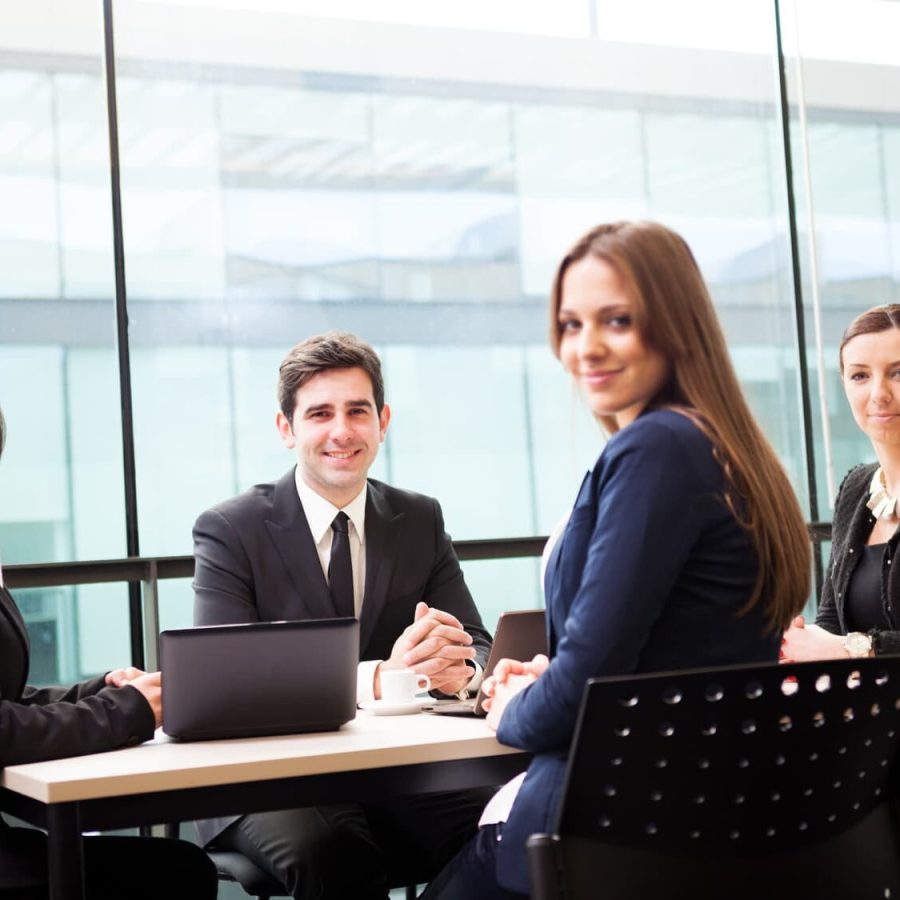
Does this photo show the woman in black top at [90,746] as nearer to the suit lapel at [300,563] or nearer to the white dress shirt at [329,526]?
the suit lapel at [300,563]

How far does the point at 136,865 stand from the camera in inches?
91.8

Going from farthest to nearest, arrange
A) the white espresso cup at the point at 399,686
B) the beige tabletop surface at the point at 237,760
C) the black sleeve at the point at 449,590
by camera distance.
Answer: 1. the black sleeve at the point at 449,590
2. the white espresso cup at the point at 399,686
3. the beige tabletop surface at the point at 237,760

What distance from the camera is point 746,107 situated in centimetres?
541

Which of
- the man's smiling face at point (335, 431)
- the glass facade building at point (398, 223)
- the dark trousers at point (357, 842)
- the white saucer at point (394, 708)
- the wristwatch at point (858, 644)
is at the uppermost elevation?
the glass facade building at point (398, 223)

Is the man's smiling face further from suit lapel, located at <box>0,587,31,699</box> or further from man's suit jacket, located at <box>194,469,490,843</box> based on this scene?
suit lapel, located at <box>0,587,31,699</box>

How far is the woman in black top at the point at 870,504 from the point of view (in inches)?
122

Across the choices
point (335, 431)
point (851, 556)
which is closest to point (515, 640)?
point (335, 431)

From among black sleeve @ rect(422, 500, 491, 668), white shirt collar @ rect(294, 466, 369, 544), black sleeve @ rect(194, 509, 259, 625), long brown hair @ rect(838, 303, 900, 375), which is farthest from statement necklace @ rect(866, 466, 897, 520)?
black sleeve @ rect(194, 509, 259, 625)

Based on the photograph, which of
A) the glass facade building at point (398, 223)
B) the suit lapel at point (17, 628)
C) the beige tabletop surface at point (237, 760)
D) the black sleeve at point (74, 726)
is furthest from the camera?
the glass facade building at point (398, 223)

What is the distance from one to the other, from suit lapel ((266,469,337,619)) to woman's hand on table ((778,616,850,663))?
1030mm

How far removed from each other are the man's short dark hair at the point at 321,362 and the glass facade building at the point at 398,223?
4.40 ft

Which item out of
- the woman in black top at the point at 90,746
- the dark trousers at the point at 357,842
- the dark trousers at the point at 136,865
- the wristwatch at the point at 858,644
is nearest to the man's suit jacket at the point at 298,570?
the dark trousers at the point at 357,842

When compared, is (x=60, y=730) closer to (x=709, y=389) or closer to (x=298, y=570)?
(x=298, y=570)

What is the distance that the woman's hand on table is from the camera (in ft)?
9.44
